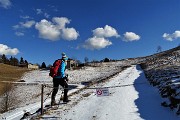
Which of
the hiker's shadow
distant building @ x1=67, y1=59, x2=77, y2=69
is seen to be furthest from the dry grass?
the hiker's shadow

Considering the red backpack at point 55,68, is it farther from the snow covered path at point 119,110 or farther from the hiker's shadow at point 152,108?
the hiker's shadow at point 152,108

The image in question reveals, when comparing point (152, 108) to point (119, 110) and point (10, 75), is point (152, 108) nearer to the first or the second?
point (119, 110)

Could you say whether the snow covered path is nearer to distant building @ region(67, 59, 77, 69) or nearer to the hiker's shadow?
the hiker's shadow

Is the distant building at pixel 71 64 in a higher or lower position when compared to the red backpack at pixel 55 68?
higher

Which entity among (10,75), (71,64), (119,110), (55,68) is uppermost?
(71,64)

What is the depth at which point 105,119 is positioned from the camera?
11609 millimetres

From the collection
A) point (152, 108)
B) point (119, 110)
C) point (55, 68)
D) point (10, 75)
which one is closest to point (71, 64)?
point (10, 75)

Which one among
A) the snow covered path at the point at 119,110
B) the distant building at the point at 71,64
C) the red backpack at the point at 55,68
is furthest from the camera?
the distant building at the point at 71,64

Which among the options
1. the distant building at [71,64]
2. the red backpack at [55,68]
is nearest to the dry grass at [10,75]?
the distant building at [71,64]

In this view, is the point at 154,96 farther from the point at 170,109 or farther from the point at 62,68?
the point at 62,68

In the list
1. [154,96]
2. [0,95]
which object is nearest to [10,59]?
[0,95]

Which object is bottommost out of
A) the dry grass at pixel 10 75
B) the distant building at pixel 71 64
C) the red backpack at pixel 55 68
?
the red backpack at pixel 55 68

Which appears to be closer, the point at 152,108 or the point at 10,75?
the point at 152,108

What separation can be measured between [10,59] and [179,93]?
18474 cm
